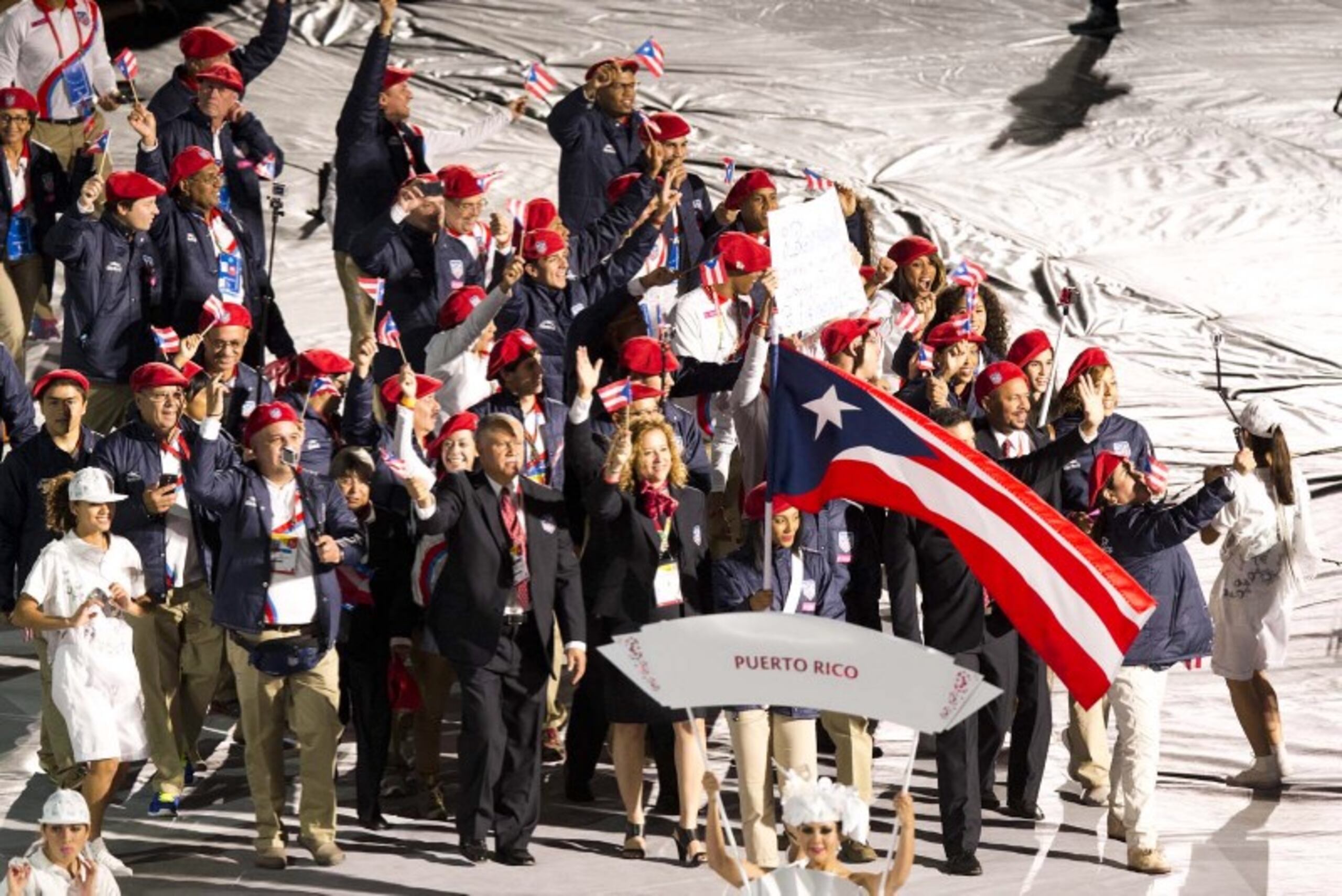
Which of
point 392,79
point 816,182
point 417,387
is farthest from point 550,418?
point 816,182

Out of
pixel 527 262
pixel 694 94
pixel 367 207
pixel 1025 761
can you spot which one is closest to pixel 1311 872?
pixel 1025 761

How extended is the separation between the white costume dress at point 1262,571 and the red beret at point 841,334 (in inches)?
68.4

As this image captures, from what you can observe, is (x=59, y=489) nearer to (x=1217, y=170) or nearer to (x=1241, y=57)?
(x=1217, y=170)

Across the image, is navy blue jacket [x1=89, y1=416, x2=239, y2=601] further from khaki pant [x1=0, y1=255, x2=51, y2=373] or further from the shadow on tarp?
the shadow on tarp

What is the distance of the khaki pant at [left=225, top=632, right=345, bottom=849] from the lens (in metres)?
9.45

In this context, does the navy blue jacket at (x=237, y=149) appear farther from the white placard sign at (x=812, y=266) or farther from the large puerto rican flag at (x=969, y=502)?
the large puerto rican flag at (x=969, y=502)

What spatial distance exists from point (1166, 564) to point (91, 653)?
4.05 m

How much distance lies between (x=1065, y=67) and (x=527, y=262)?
8.21 metres

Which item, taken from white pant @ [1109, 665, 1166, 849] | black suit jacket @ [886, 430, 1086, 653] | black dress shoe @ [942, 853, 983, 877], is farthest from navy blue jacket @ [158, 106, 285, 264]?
white pant @ [1109, 665, 1166, 849]

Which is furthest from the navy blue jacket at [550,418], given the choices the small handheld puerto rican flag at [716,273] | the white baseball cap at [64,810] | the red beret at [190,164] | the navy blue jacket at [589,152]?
the white baseball cap at [64,810]

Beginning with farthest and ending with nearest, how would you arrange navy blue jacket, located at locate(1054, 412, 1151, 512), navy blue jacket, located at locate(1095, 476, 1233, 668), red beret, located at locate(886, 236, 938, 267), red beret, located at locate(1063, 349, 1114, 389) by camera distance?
red beret, located at locate(886, 236, 938, 267)
red beret, located at locate(1063, 349, 1114, 389)
navy blue jacket, located at locate(1054, 412, 1151, 512)
navy blue jacket, located at locate(1095, 476, 1233, 668)

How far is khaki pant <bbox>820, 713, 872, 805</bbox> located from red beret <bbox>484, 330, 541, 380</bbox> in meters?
1.96

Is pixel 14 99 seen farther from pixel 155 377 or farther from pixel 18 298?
pixel 155 377

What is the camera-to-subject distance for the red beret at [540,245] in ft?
37.7
